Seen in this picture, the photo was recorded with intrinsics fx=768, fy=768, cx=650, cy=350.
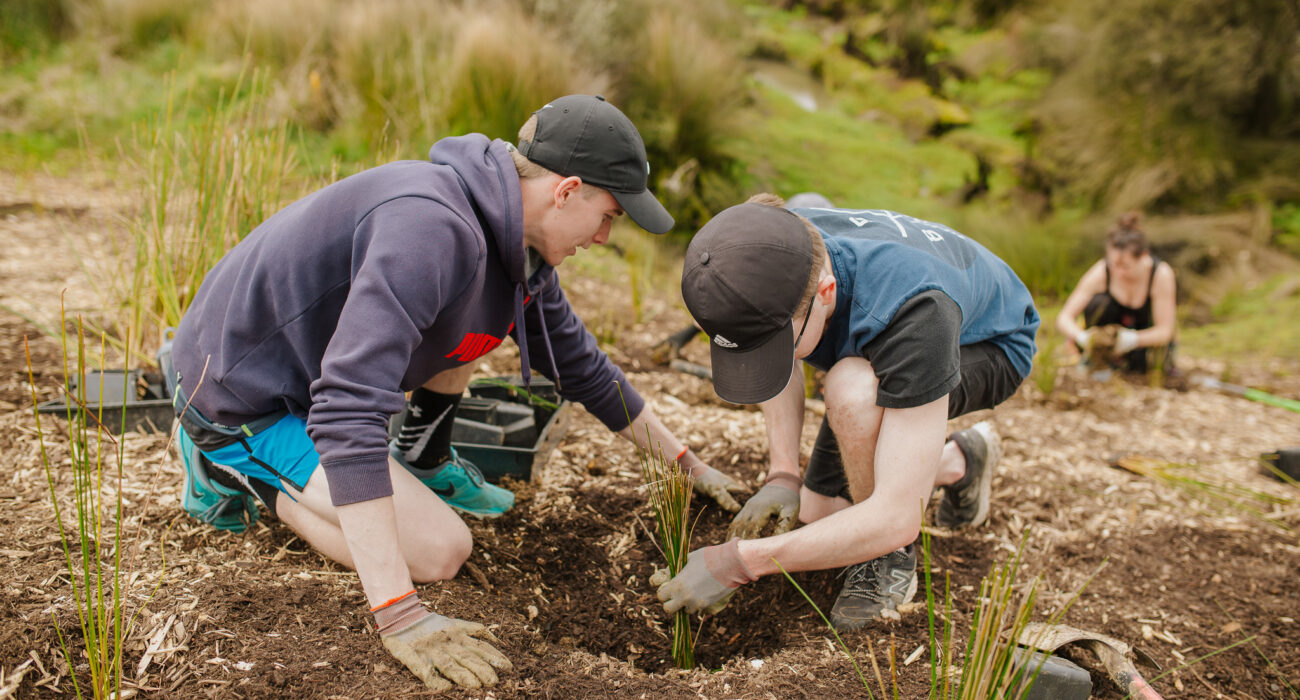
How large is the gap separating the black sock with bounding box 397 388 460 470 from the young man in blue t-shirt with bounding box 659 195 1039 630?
87 centimetres

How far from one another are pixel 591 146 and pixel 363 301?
649 mm

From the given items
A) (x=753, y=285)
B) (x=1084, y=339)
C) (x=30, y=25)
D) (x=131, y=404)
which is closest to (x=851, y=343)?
(x=753, y=285)

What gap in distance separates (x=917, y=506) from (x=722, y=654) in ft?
2.31

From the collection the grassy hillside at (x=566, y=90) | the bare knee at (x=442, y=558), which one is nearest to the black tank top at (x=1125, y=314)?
the grassy hillside at (x=566, y=90)

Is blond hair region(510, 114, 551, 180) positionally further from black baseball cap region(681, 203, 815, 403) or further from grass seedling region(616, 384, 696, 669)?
grass seedling region(616, 384, 696, 669)

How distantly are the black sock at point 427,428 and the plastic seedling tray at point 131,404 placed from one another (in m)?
0.78

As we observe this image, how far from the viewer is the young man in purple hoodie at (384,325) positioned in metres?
1.54

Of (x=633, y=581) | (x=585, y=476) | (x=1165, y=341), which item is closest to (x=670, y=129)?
(x=1165, y=341)

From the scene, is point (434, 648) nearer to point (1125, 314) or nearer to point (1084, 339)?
point (1084, 339)

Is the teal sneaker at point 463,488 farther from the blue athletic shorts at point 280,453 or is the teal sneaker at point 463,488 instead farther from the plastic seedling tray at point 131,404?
the plastic seedling tray at point 131,404

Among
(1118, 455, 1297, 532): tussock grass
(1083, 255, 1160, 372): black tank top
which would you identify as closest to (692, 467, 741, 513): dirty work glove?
(1118, 455, 1297, 532): tussock grass

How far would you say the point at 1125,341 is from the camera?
4652mm

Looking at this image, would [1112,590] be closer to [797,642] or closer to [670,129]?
[797,642]

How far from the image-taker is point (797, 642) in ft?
6.38
